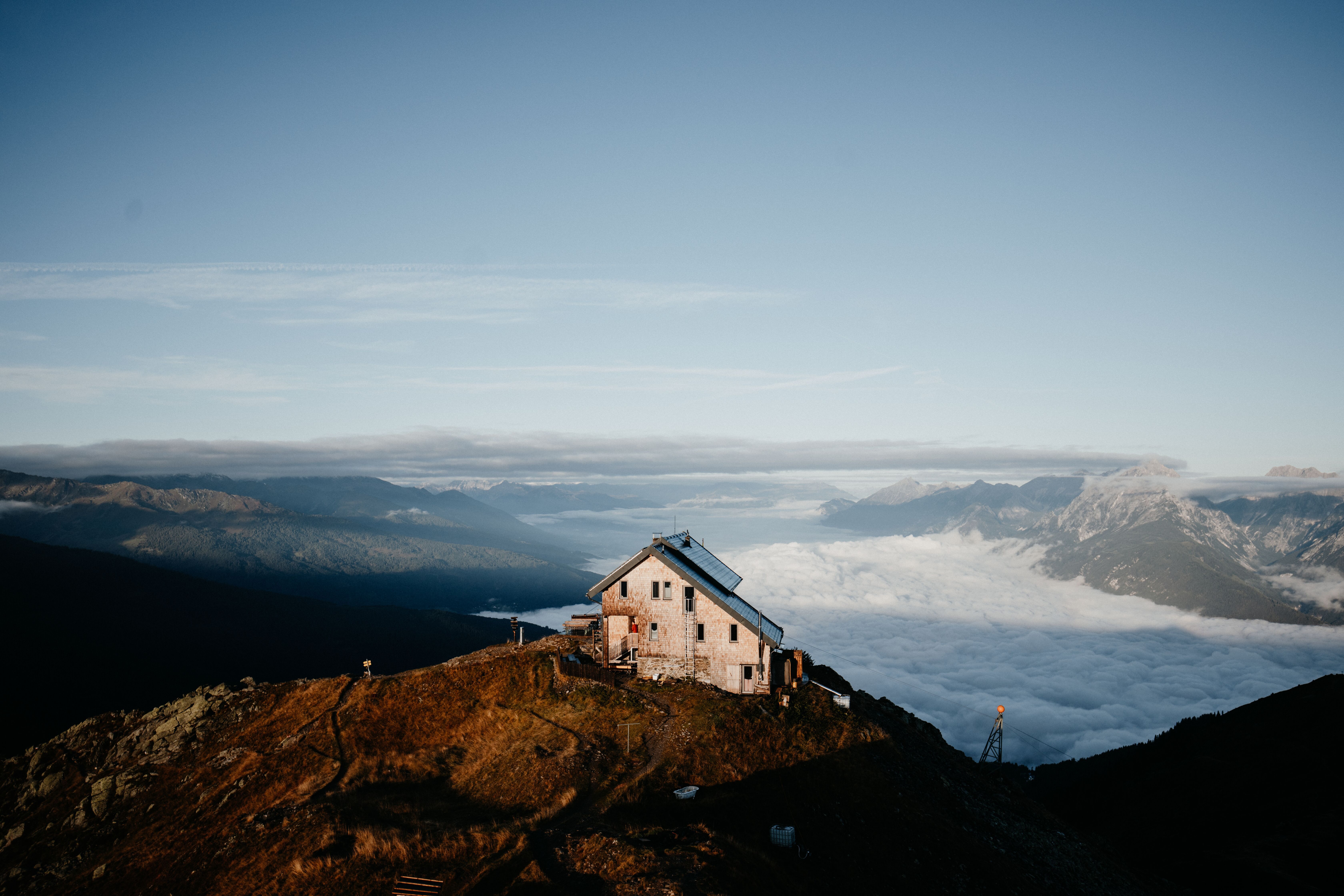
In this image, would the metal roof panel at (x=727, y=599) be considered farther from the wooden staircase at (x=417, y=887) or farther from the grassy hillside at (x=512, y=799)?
the wooden staircase at (x=417, y=887)

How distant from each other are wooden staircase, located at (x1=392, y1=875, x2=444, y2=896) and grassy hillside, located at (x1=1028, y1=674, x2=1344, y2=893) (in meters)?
66.5

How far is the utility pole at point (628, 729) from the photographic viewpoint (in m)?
37.7

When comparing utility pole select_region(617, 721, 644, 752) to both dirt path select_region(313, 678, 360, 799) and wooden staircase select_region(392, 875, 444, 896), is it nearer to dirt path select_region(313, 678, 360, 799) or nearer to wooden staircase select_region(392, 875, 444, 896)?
wooden staircase select_region(392, 875, 444, 896)

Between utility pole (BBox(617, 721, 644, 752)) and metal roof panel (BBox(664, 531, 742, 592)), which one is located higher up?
metal roof panel (BBox(664, 531, 742, 592))

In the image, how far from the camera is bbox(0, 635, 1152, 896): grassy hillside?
27.8 m

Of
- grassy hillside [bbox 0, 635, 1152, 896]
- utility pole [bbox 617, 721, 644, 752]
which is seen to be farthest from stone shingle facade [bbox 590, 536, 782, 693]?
utility pole [bbox 617, 721, 644, 752]

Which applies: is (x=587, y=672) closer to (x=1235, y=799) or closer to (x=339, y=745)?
(x=339, y=745)

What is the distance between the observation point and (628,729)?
38938 mm

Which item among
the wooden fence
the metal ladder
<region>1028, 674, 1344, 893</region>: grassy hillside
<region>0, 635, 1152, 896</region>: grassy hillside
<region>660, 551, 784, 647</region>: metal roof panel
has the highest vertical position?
<region>660, 551, 784, 647</region>: metal roof panel

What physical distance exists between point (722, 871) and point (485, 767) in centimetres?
1783

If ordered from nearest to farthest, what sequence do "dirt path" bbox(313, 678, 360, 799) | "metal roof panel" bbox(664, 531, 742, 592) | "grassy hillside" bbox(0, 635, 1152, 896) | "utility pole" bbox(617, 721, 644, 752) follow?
"grassy hillside" bbox(0, 635, 1152, 896) → "dirt path" bbox(313, 678, 360, 799) → "utility pole" bbox(617, 721, 644, 752) → "metal roof panel" bbox(664, 531, 742, 592)

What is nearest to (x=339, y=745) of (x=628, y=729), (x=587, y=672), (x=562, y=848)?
(x=587, y=672)

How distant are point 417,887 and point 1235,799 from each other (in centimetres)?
10624

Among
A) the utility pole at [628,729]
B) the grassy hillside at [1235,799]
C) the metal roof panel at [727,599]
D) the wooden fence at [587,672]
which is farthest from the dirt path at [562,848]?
the grassy hillside at [1235,799]
